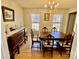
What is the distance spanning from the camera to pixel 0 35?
159cm

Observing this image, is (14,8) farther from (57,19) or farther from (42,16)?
(57,19)

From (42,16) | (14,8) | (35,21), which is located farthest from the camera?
(35,21)

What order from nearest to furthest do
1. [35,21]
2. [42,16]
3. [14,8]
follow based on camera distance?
[14,8] < [42,16] < [35,21]

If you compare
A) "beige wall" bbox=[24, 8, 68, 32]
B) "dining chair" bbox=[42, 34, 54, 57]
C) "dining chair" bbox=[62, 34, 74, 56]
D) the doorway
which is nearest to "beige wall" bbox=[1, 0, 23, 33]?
"beige wall" bbox=[24, 8, 68, 32]

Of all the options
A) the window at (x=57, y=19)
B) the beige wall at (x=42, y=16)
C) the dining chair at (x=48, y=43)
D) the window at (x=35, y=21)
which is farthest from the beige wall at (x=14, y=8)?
the window at (x=57, y=19)

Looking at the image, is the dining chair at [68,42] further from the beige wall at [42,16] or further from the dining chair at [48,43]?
the beige wall at [42,16]

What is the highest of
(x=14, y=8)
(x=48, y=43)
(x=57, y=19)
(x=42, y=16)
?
(x=14, y=8)

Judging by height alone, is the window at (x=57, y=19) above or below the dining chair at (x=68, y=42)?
above

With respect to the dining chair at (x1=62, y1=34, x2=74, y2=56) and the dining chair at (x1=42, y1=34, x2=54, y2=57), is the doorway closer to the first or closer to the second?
the dining chair at (x1=62, y1=34, x2=74, y2=56)

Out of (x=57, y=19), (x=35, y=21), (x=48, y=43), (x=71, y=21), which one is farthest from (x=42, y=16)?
(x=48, y=43)

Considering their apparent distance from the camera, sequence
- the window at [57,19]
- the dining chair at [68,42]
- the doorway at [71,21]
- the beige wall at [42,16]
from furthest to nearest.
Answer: the window at [57,19], the beige wall at [42,16], the doorway at [71,21], the dining chair at [68,42]

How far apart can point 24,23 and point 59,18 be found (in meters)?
2.68

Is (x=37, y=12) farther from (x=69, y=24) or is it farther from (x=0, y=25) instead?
(x=0, y=25)

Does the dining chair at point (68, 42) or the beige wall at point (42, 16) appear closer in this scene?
the dining chair at point (68, 42)
